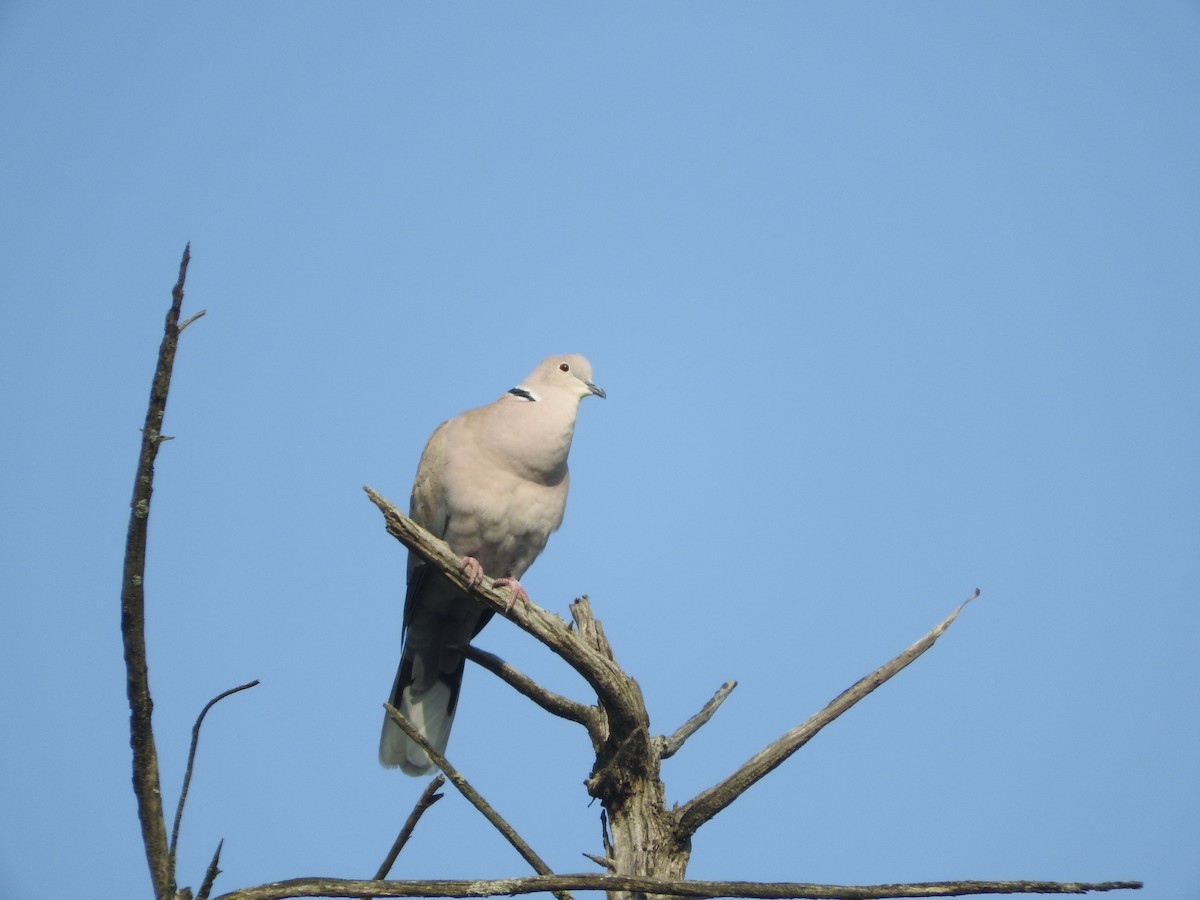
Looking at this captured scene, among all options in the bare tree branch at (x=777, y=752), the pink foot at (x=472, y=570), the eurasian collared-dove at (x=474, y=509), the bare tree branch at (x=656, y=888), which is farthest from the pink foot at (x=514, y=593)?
the bare tree branch at (x=656, y=888)

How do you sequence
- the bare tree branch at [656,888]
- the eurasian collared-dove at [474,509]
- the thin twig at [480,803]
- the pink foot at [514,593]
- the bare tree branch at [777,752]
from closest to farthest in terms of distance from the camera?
the bare tree branch at [656,888]
the thin twig at [480,803]
the bare tree branch at [777,752]
the pink foot at [514,593]
the eurasian collared-dove at [474,509]

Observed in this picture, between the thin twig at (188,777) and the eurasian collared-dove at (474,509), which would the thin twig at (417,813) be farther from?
the eurasian collared-dove at (474,509)

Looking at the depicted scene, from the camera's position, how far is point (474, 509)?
5.43 meters

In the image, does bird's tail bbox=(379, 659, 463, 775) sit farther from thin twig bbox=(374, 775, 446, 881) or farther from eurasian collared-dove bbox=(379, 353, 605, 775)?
thin twig bbox=(374, 775, 446, 881)

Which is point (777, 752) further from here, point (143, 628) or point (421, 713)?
point (421, 713)

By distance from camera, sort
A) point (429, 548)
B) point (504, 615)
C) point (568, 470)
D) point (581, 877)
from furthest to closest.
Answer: point (568, 470) → point (504, 615) → point (429, 548) → point (581, 877)

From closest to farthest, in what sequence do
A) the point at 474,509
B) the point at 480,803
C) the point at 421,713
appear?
the point at 480,803, the point at 474,509, the point at 421,713

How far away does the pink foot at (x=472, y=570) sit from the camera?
440 centimetres

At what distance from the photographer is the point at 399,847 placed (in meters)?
3.19

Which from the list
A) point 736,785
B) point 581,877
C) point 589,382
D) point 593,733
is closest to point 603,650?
point 593,733

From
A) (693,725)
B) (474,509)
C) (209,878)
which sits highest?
(474,509)

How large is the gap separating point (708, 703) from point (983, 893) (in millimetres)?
1571

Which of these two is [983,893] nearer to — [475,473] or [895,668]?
[895,668]

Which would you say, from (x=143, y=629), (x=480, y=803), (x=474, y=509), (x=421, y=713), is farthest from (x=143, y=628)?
(x=421, y=713)
